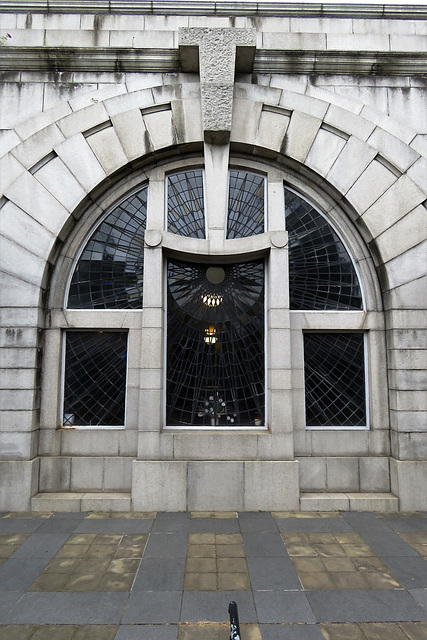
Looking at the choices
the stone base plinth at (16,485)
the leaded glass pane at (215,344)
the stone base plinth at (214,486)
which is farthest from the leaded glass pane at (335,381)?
the stone base plinth at (16,485)

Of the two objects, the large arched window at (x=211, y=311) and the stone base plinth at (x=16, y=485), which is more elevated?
the large arched window at (x=211, y=311)

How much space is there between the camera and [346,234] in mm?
8695

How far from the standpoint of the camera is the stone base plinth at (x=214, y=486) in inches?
298

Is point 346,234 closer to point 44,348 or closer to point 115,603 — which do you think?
point 44,348

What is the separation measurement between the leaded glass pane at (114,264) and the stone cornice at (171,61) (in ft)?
10.0

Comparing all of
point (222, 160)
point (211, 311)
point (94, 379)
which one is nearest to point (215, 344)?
point (211, 311)

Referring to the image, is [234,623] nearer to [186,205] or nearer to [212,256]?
[212,256]

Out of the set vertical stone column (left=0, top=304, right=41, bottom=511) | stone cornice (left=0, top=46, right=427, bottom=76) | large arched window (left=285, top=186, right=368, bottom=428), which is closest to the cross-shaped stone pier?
stone cornice (left=0, top=46, right=427, bottom=76)

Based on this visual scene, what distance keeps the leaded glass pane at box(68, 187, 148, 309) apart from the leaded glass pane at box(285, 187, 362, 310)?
3.51 metres

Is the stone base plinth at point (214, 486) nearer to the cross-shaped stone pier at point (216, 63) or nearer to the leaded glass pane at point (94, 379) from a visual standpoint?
the leaded glass pane at point (94, 379)

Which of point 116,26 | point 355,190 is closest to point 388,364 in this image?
point 355,190

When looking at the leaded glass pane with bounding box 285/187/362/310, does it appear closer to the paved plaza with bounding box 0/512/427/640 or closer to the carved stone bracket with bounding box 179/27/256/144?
the carved stone bracket with bounding box 179/27/256/144

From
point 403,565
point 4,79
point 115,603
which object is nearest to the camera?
point 115,603

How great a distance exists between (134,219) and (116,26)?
Answer: 15.4 feet
